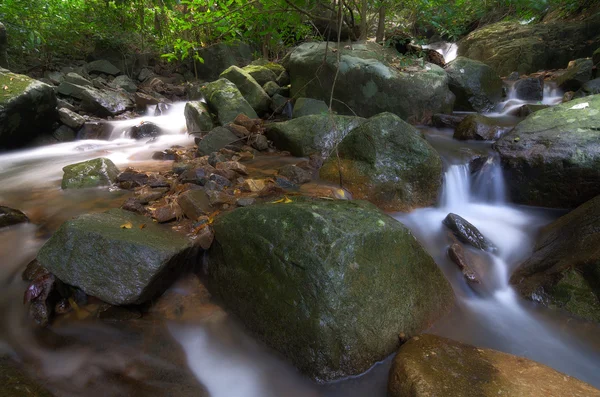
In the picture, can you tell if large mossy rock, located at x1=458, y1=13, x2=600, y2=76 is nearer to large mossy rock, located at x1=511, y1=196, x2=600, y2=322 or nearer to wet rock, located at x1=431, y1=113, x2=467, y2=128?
wet rock, located at x1=431, y1=113, x2=467, y2=128

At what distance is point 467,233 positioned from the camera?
3834 mm

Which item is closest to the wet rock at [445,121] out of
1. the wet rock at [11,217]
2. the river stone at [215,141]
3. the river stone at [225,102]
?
the river stone at [225,102]

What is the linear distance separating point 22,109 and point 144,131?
87.2 inches

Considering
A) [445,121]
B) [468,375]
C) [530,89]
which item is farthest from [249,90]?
[468,375]

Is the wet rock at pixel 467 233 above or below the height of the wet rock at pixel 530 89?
below

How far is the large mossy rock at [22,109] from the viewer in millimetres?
6363

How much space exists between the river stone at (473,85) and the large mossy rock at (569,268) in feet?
18.4

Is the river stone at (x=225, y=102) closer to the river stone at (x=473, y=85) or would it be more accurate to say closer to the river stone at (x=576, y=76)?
the river stone at (x=473, y=85)

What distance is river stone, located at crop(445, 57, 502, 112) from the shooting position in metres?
8.37

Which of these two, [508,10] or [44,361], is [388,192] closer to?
[44,361]

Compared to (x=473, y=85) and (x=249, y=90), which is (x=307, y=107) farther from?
(x=473, y=85)

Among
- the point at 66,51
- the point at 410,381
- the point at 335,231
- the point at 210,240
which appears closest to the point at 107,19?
the point at 66,51

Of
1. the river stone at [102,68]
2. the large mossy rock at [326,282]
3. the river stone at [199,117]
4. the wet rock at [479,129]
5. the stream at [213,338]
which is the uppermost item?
the river stone at [102,68]

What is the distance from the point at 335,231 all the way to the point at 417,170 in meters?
2.37
